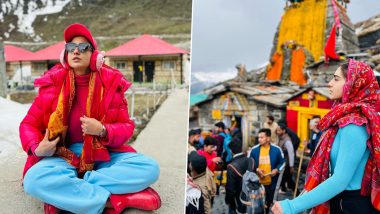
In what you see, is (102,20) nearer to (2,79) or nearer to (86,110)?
(2,79)

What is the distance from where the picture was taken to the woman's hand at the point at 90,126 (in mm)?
Result: 1612

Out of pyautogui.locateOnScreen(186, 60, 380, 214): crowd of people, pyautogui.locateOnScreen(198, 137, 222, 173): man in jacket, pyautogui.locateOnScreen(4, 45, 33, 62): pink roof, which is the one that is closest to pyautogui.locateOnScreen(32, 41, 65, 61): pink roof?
pyautogui.locateOnScreen(4, 45, 33, 62): pink roof

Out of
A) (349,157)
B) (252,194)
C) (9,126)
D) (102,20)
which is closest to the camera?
(349,157)

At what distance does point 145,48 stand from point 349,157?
3.10 metres

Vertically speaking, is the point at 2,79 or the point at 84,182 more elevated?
the point at 2,79

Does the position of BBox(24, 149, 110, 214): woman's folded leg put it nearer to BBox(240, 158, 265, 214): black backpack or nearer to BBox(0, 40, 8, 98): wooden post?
BBox(240, 158, 265, 214): black backpack

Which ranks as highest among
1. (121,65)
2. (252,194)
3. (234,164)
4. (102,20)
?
(102,20)

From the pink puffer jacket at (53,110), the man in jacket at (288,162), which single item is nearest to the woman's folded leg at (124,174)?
the pink puffer jacket at (53,110)

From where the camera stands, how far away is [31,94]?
11.7ft

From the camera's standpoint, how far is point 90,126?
5.30 ft

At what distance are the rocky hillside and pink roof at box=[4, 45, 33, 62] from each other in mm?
138

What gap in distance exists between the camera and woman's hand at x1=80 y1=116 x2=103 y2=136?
1612 mm

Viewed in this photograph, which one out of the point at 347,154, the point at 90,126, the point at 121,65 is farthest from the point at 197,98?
the point at 347,154

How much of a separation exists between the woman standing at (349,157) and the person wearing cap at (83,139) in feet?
2.54
